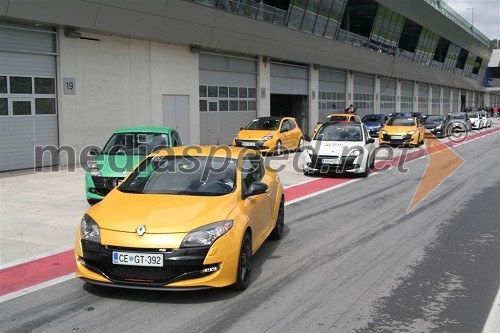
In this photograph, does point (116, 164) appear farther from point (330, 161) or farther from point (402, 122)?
point (402, 122)

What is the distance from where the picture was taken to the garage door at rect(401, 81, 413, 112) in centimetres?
5492

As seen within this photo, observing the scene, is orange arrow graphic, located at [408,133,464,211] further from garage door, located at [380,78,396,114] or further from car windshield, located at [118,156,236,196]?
garage door, located at [380,78,396,114]

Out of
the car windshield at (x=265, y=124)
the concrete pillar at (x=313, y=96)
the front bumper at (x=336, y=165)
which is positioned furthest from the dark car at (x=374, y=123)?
the front bumper at (x=336, y=165)

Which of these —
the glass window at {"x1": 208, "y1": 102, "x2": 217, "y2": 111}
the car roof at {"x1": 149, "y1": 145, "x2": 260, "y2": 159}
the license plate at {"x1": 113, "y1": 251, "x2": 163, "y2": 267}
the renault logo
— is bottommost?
the license plate at {"x1": 113, "y1": 251, "x2": 163, "y2": 267}

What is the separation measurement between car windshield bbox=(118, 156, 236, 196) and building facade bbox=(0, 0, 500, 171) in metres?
10.7

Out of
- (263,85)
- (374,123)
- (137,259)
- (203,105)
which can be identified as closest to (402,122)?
(374,123)

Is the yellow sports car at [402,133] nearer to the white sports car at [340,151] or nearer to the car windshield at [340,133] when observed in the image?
the white sports car at [340,151]

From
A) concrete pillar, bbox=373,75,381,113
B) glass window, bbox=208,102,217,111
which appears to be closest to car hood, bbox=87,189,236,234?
glass window, bbox=208,102,217,111

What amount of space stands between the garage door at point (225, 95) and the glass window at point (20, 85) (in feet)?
30.5

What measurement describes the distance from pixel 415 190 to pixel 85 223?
30.4ft

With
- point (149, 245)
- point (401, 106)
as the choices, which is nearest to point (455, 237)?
point (149, 245)

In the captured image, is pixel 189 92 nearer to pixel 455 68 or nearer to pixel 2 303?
pixel 2 303

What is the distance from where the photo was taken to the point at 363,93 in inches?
1737

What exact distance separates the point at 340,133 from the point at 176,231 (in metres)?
11.7
